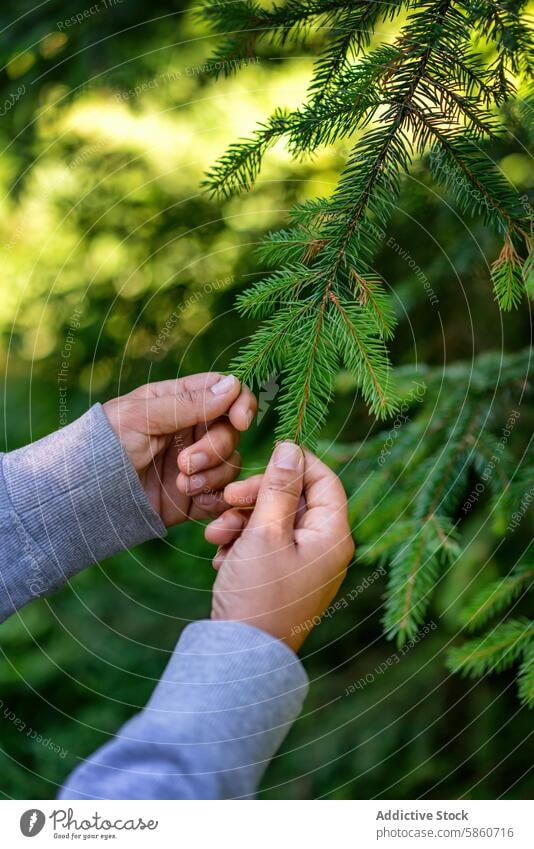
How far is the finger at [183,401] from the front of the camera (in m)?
0.67

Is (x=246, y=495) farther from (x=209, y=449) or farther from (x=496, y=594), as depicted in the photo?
(x=496, y=594)

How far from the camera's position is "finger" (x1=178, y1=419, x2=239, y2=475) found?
2.33 ft

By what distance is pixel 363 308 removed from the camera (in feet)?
1.88

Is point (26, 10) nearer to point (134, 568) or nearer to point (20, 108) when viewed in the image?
point (20, 108)

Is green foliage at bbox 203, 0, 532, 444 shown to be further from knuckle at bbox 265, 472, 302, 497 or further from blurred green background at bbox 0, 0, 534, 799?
blurred green background at bbox 0, 0, 534, 799

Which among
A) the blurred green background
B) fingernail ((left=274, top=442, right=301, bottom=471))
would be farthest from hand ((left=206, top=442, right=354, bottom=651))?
the blurred green background

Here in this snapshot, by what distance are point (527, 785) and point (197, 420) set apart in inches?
27.6

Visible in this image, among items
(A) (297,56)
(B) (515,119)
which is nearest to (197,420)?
(B) (515,119)

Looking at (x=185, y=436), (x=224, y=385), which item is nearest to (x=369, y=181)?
(x=224, y=385)

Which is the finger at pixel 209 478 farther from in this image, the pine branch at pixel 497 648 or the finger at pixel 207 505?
the pine branch at pixel 497 648

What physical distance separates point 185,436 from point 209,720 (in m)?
0.33

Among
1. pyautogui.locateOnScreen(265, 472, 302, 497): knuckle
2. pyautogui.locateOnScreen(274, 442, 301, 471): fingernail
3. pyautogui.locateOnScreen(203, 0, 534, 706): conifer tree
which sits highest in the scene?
pyautogui.locateOnScreen(203, 0, 534, 706): conifer tree

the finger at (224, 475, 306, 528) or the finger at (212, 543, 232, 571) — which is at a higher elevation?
the finger at (224, 475, 306, 528)
